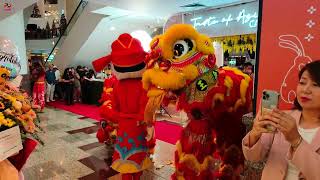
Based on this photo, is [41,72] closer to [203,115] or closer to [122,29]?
[122,29]

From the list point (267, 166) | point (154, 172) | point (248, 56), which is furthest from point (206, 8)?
point (267, 166)

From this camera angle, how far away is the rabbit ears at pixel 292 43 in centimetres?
139

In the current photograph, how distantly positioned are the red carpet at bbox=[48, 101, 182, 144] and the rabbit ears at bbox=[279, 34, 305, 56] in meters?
3.14

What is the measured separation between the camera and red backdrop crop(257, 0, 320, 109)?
135cm

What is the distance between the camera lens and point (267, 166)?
127 centimetres

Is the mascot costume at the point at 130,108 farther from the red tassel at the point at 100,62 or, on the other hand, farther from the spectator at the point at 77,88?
the spectator at the point at 77,88

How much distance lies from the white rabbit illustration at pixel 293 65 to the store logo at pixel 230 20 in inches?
136

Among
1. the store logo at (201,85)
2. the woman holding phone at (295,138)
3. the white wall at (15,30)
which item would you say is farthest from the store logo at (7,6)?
the woman holding phone at (295,138)

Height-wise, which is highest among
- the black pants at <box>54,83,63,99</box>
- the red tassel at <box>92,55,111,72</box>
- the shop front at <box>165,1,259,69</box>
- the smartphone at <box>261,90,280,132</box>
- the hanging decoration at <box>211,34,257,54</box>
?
the shop front at <box>165,1,259,69</box>

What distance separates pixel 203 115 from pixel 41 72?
20.4 ft

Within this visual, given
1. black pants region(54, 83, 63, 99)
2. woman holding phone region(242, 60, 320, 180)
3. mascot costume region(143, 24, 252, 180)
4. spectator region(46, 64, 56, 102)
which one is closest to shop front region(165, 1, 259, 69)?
mascot costume region(143, 24, 252, 180)

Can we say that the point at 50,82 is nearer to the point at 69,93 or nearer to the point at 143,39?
the point at 69,93

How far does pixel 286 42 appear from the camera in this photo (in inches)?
56.2

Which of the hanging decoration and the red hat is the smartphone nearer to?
the red hat
